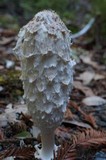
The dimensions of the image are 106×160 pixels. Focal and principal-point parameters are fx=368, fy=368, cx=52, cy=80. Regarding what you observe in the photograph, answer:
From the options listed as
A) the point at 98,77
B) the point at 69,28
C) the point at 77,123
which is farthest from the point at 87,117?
the point at 69,28

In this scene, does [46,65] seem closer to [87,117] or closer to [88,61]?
[87,117]

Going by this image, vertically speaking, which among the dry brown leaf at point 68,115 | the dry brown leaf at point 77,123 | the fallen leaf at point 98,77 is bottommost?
the dry brown leaf at point 77,123

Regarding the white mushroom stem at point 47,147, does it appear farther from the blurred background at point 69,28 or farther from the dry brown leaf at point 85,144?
the blurred background at point 69,28

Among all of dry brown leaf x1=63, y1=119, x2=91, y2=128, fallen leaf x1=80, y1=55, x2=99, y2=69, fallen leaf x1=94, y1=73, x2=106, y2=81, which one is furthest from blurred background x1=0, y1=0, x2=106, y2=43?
dry brown leaf x1=63, y1=119, x2=91, y2=128

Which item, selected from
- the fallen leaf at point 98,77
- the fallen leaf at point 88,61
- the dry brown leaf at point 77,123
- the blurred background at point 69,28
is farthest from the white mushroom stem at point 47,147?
the fallen leaf at point 88,61

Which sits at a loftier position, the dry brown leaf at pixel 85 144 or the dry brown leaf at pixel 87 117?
the dry brown leaf at pixel 87 117

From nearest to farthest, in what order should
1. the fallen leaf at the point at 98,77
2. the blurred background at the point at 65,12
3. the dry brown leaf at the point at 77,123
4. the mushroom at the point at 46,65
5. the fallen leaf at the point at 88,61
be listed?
the mushroom at the point at 46,65
the dry brown leaf at the point at 77,123
the fallen leaf at the point at 98,77
the fallen leaf at the point at 88,61
the blurred background at the point at 65,12

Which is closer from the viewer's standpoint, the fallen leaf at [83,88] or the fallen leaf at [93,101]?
the fallen leaf at [93,101]

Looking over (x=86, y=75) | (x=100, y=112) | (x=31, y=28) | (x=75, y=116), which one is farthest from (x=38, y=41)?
(x=86, y=75)
